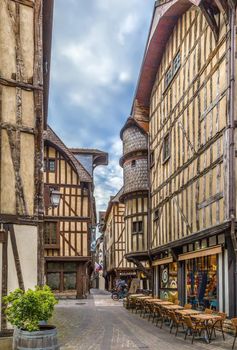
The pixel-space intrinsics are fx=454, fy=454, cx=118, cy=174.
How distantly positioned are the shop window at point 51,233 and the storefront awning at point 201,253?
10825 mm

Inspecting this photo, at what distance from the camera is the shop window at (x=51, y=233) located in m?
25.5

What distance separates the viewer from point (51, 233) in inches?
1015

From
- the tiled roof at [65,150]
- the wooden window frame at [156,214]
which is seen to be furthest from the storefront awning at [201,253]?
the tiled roof at [65,150]

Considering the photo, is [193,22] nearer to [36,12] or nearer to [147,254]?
[36,12]

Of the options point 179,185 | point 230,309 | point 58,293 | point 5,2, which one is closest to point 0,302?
point 230,309

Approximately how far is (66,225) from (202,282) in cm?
1295

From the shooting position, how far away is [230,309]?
11.1 metres

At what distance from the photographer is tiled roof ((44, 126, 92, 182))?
25578mm

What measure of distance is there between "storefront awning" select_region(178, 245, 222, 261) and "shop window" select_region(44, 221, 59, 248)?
10.8 meters

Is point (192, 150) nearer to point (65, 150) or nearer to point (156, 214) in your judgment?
point (156, 214)

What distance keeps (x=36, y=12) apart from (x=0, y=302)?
6.62m

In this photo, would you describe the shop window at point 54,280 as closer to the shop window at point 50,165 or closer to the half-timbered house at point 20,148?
the shop window at point 50,165

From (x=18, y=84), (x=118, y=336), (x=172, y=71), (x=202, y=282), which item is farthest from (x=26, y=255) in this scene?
(x=172, y=71)

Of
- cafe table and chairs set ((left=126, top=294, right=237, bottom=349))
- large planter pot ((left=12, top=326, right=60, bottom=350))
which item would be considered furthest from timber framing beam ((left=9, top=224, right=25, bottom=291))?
cafe table and chairs set ((left=126, top=294, right=237, bottom=349))
